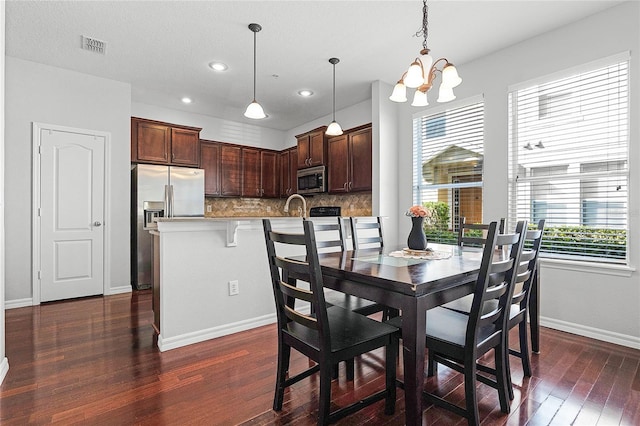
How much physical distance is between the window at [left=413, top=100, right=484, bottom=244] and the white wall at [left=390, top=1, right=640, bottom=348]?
14 cm

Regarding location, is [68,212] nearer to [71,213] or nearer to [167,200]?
[71,213]

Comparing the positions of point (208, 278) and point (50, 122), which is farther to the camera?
point (50, 122)

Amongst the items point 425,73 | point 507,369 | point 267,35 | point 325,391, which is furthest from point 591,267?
point 267,35

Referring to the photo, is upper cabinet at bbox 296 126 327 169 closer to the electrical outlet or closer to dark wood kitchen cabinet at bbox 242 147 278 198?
dark wood kitchen cabinet at bbox 242 147 278 198

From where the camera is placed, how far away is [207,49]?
11.4 feet

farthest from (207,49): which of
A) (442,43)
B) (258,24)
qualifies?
(442,43)

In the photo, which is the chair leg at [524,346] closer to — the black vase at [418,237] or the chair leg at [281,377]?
the black vase at [418,237]

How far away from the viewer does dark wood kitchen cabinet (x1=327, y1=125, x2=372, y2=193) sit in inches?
182

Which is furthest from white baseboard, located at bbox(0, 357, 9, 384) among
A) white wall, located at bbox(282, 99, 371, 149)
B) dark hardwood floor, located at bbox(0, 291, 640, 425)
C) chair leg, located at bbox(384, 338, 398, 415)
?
white wall, located at bbox(282, 99, 371, 149)

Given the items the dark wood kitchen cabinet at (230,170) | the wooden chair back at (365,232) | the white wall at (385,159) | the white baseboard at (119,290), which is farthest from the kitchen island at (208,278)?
the dark wood kitchen cabinet at (230,170)

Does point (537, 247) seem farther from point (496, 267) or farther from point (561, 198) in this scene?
point (561, 198)

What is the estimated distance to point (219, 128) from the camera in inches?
237

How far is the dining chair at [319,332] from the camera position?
1484 millimetres

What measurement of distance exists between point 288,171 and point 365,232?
286 centimetres
